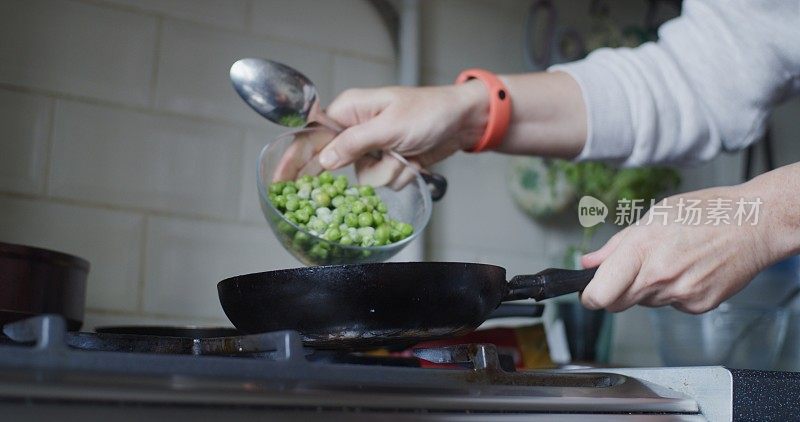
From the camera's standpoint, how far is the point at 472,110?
935 millimetres

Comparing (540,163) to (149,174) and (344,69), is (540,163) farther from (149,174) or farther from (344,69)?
(149,174)

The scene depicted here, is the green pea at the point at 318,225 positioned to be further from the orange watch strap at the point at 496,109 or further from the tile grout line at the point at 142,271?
the tile grout line at the point at 142,271

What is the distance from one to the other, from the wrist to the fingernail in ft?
0.43

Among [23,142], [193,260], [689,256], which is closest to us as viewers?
[689,256]

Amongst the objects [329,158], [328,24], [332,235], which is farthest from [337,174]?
[328,24]

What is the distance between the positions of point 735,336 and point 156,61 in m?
0.86

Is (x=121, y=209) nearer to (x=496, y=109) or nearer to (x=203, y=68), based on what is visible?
(x=203, y=68)

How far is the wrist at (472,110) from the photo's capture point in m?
0.92

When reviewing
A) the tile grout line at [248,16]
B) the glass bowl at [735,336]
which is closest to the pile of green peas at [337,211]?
the tile grout line at [248,16]

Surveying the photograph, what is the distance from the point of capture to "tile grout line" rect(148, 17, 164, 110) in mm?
1204

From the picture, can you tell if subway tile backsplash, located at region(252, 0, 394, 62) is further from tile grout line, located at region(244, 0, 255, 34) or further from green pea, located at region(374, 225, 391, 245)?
green pea, located at region(374, 225, 391, 245)

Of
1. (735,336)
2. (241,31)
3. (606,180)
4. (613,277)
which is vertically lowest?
(735,336)

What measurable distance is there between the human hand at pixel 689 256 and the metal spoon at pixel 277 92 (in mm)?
319

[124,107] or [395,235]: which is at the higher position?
[124,107]
